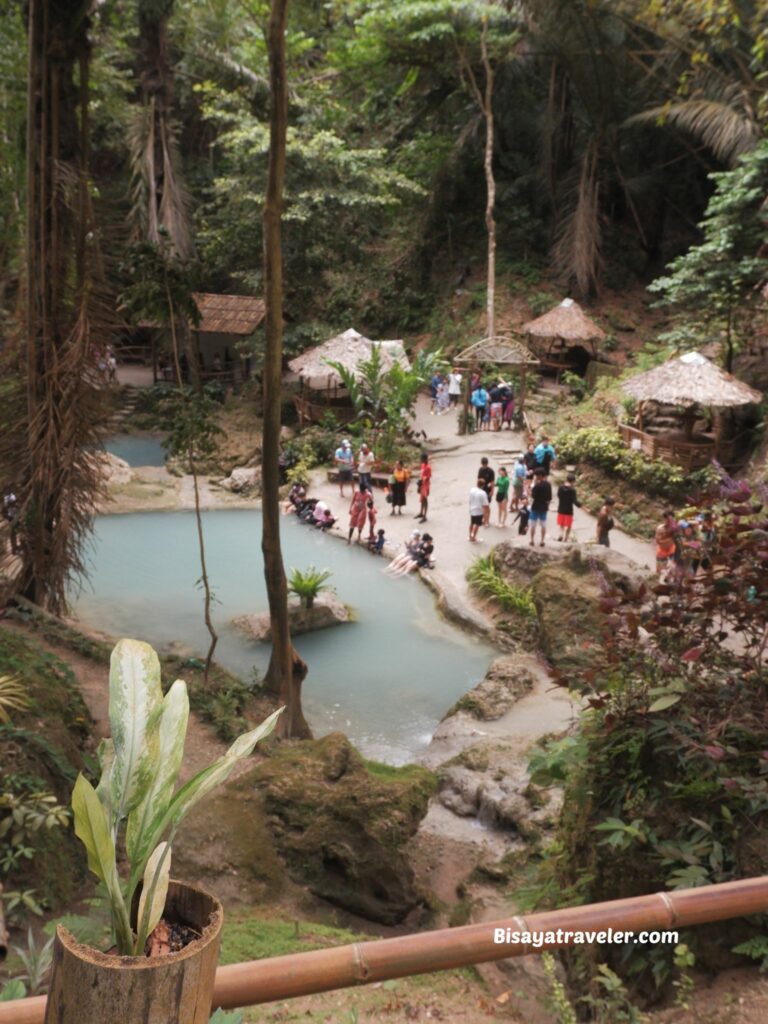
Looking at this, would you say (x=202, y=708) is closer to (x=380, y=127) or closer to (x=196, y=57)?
(x=196, y=57)

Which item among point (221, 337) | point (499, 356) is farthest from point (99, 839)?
point (221, 337)

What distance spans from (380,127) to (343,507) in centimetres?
1553

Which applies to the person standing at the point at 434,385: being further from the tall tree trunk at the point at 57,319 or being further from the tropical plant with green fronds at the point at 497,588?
the tall tree trunk at the point at 57,319

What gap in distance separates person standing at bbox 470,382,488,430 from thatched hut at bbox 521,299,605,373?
2605 millimetres

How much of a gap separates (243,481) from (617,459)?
6991 millimetres

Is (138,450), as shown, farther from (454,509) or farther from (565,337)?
(565,337)

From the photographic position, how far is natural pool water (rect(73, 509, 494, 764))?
31.6 feet

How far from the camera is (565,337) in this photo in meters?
20.3

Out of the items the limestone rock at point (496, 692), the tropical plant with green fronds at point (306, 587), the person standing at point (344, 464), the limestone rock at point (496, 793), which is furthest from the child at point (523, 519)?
the limestone rock at point (496, 793)

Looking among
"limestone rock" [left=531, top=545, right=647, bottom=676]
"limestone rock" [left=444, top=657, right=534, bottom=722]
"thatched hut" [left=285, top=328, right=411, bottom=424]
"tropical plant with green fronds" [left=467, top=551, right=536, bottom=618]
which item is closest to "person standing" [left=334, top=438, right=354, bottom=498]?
"thatched hut" [left=285, top=328, right=411, bottom=424]

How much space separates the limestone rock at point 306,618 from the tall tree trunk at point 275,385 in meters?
3.32

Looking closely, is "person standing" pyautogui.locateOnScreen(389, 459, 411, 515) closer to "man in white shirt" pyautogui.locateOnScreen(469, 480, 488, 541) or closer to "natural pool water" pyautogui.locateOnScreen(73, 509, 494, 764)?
"natural pool water" pyautogui.locateOnScreen(73, 509, 494, 764)

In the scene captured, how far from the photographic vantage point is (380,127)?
26.6m

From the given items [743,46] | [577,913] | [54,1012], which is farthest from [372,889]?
[743,46]
